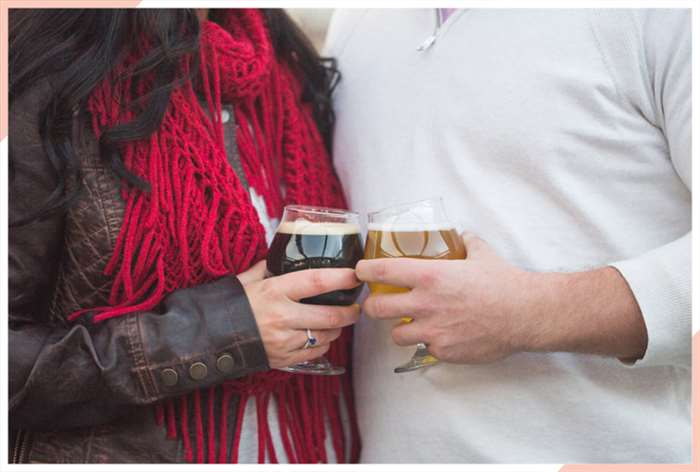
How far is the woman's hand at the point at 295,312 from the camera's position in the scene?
2.88ft

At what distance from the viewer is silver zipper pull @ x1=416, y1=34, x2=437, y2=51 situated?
3.39 ft

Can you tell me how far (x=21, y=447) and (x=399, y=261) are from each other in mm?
702

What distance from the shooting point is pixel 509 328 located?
84 centimetres

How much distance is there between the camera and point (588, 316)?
834 millimetres

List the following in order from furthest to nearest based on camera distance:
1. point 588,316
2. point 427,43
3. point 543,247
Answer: point 427,43 → point 543,247 → point 588,316

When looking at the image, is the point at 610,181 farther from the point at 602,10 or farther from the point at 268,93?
the point at 268,93

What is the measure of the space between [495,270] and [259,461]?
1.75ft

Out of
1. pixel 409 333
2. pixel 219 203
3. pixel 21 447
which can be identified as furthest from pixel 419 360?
pixel 21 447

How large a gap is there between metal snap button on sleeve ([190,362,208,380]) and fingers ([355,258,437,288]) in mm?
294

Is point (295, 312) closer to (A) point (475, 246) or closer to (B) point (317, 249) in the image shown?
(B) point (317, 249)

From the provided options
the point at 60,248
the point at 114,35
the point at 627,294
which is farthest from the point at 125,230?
the point at 627,294

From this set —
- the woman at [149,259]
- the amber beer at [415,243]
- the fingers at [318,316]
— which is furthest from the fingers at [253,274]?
the amber beer at [415,243]

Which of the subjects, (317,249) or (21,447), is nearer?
(317,249)

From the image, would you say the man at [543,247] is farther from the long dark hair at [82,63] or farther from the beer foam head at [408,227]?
the long dark hair at [82,63]
